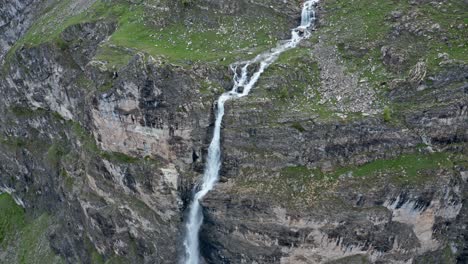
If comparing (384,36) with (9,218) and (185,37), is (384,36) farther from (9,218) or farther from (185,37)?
(9,218)

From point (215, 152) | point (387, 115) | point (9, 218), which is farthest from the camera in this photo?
point (9, 218)

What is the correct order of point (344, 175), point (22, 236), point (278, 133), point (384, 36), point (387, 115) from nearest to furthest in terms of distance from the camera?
point (387, 115) < point (344, 175) < point (278, 133) < point (384, 36) < point (22, 236)

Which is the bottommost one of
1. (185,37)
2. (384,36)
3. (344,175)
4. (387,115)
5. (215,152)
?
(344,175)

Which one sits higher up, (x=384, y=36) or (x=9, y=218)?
(x=384, y=36)

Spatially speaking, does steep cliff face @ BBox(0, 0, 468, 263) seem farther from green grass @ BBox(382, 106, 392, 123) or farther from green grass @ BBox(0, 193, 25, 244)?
green grass @ BBox(0, 193, 25, 244)

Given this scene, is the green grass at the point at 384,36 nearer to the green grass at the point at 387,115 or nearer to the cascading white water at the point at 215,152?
the green grass at the point at 387,115

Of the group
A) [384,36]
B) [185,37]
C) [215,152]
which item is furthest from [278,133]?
[185,37]

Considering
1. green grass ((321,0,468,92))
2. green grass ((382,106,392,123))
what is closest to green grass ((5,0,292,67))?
green grass ((321,0,468,92))

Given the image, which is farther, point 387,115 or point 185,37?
point 185,37

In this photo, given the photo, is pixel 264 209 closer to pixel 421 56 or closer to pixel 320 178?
pixel 320 178
